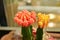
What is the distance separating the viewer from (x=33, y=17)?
0.90 metres

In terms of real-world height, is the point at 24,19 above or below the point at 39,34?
above

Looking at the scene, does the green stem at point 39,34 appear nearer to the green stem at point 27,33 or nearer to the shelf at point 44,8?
the green stem at point 27,33

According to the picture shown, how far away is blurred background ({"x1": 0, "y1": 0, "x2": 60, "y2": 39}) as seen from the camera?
6.07 ft

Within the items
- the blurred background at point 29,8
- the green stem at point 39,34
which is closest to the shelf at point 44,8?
the blurred background at point 29,8

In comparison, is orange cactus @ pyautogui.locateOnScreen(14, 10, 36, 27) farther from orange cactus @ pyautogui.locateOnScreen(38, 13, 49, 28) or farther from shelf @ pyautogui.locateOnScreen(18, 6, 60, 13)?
shelf @ pyautogui.locateOnScreen(18, 6, 60, 13)

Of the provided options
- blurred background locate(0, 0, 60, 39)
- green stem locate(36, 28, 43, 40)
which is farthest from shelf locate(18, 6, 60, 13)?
green stem locate(36, 28, 43, 40)

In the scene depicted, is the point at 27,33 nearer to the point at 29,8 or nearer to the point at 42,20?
the point at 42,20

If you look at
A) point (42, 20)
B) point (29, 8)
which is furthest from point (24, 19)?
point (29, 8)

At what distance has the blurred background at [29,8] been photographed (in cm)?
185

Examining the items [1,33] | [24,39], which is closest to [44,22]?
[24,39]

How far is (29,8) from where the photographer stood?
6.18ft

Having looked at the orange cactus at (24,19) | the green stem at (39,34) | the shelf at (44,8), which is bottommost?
the green stem at (39,34)

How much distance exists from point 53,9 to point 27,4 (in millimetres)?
370

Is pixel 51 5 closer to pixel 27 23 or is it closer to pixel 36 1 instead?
pixel 36 1
